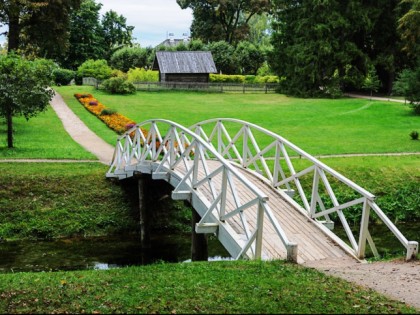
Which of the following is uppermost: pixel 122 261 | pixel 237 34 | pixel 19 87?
pixel 237 34

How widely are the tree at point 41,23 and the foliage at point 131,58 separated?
1010 inches

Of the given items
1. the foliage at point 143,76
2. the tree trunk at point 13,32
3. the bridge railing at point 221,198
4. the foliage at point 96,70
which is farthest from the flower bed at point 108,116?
the bridge railing at point 221,198

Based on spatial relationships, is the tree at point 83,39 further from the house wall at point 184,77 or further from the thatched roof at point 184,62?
the house wall at point 184,77

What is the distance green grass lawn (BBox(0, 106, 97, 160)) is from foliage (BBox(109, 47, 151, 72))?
33.9 metres

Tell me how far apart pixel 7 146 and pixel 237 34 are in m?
54.5

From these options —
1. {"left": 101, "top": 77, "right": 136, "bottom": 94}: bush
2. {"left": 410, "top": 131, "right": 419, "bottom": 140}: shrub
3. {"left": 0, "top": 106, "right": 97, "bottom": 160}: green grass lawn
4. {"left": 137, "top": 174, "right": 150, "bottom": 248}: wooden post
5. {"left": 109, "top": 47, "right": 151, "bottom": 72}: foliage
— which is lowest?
{"left": 137, "top": 174, "right": 150, "bottom": 248}: wooden post

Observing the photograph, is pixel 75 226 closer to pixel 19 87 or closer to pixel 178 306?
pixel 19 87

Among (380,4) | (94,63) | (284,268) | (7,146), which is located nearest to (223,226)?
(284,268)

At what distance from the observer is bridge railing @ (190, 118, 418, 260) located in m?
11.3

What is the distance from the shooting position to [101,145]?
98.1 feet

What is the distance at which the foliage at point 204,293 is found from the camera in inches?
290

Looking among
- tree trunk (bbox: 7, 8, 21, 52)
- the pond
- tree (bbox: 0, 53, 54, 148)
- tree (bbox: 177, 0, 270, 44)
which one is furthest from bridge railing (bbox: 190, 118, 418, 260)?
tree (bbox: 177, 0, 270, 44)

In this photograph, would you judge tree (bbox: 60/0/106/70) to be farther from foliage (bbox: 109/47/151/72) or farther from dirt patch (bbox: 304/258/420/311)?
dirt patch (bbox: 304/258/420/311)

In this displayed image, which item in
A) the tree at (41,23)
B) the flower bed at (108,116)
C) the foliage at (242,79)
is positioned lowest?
the flower bed at (108,116)
